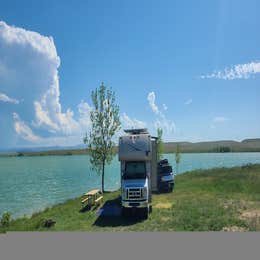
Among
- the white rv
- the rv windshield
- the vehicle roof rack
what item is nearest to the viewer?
the white rv

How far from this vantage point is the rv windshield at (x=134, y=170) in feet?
50.9

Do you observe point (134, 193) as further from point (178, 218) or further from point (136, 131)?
point (136, 131)

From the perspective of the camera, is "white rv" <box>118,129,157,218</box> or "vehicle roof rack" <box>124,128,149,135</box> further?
"vehicle roof rack" <box>124,128,149,135</box>

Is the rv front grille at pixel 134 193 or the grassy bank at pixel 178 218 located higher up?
the rv front grille at pixel 134 193

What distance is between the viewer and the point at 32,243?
979cm

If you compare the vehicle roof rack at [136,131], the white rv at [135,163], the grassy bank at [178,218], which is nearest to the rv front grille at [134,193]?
the white rv at [135,163]

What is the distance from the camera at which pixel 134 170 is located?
15695 millimetres

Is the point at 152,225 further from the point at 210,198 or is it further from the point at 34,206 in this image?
the point at 34,206

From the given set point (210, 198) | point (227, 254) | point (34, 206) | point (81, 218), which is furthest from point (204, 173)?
point (227, 254)

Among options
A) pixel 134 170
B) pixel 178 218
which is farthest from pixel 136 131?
pixel 178 218

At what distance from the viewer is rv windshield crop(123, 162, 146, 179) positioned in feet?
50.9

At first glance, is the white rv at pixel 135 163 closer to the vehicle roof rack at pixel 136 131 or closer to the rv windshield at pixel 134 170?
the rv windshield at pixel 134 170

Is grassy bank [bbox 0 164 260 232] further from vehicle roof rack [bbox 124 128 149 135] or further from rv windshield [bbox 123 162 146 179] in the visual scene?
vehicle roof rack [bbox 124 128 149 135]

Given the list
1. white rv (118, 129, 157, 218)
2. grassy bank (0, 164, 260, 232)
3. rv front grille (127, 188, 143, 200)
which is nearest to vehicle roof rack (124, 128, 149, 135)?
white rv (118, 129, 157, 218)
